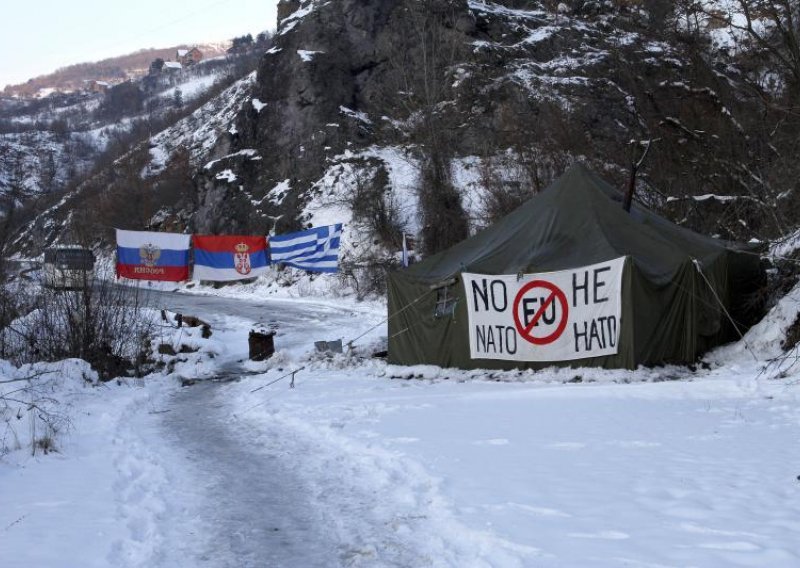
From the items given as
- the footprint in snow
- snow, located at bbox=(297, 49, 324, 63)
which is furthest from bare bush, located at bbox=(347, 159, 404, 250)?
the footprint in snow

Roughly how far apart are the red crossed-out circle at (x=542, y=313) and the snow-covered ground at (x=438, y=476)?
680mm

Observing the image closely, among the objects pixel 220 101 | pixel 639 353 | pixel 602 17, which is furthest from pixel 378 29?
pixel 220 101

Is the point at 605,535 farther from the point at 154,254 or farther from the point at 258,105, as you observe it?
the point at 258,105

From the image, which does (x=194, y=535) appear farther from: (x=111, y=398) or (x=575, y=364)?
(x=575, y=364)

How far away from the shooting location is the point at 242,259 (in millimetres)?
27219

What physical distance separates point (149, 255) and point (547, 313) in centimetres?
1831

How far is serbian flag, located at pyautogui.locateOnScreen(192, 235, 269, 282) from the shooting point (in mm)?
26500

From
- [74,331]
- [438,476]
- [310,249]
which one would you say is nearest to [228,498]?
[438,476]

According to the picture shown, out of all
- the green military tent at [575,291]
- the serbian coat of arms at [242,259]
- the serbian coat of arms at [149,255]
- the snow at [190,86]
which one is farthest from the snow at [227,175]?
the snow at [190,86]

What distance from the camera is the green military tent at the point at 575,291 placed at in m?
11.6

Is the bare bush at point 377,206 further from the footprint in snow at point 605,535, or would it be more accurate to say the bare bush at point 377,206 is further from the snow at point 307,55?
the footprint in snow at point 605,535

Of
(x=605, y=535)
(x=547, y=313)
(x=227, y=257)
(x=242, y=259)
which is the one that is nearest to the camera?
(x=605, y=535)

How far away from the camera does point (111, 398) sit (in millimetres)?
11836

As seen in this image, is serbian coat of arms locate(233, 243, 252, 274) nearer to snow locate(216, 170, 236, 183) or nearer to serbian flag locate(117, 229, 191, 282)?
serbian flag locate(117, 229, 191, 282)
